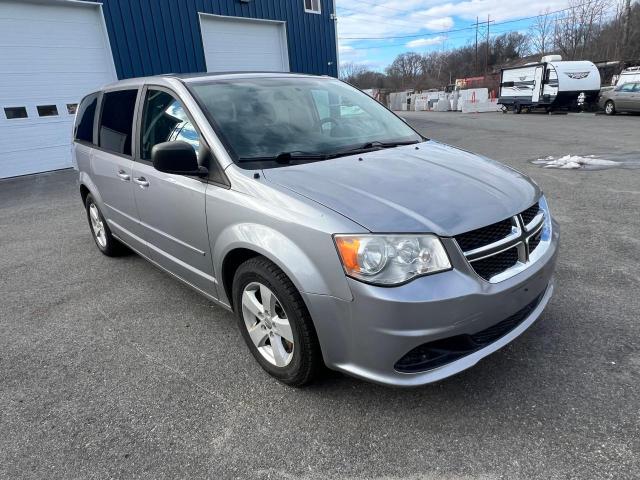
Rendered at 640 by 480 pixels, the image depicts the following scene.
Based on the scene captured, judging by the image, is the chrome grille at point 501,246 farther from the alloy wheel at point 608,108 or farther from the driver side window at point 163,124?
the alloy wheel at point 608,108

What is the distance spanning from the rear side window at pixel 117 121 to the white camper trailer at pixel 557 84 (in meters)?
23.8

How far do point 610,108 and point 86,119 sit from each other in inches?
880

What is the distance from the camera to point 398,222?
6.69ft

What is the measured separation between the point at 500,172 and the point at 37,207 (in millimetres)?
7630

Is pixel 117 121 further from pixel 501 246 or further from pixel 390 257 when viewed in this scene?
pixel 501 246

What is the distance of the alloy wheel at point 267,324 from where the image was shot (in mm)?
2416

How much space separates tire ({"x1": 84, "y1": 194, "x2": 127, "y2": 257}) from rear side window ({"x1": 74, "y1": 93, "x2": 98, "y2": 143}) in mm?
636

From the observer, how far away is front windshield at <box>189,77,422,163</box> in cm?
277

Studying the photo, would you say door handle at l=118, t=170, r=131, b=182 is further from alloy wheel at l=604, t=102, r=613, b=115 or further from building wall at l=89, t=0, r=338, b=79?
alloy wheel at l=604, t=102, r=613, b=115

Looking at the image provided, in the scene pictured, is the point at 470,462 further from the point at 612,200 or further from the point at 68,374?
the point at 612,200

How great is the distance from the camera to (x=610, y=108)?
20109 mm

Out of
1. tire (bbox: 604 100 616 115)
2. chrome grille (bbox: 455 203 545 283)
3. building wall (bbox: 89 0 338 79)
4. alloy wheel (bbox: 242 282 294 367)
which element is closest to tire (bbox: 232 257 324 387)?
alloy wheel (bbox: 242 282 294 367)

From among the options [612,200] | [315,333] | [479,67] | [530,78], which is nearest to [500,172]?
[315,333]

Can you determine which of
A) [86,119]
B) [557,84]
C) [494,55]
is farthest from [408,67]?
[86,119]
